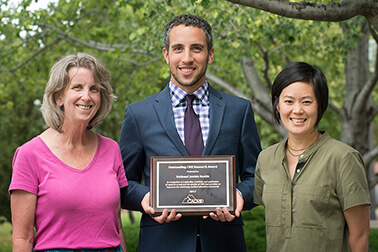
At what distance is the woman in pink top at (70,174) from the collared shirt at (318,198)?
1.16 metres

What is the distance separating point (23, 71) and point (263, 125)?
9.62m

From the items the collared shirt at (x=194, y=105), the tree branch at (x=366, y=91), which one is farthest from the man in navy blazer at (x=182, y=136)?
the tree branch at (x=366, y=91)

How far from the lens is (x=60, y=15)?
1066 cm

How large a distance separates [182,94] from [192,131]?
32 cm

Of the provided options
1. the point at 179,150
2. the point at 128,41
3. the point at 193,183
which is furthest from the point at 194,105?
the point at 128,41

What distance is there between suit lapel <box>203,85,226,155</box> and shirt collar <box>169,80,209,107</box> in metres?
0.04

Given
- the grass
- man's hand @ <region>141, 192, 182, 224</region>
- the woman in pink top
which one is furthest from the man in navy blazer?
the grass

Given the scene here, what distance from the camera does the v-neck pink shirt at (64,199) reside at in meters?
3.55

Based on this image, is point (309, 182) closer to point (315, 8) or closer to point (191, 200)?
point (191, 200)

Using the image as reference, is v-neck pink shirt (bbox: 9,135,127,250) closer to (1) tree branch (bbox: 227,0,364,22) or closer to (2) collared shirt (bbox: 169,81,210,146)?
(2) collared shirt (bbox: 169,81,210,146)

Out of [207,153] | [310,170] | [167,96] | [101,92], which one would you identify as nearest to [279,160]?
[310,170]

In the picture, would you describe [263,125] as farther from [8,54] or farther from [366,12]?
[366,12]

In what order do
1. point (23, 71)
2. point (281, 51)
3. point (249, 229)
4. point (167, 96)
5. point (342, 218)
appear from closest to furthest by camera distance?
point (342, 218) < point (167, 96) < point (249, 229) < point (281, 51) < point (23, 71)

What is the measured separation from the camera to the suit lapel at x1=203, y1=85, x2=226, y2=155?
13.2 ft
